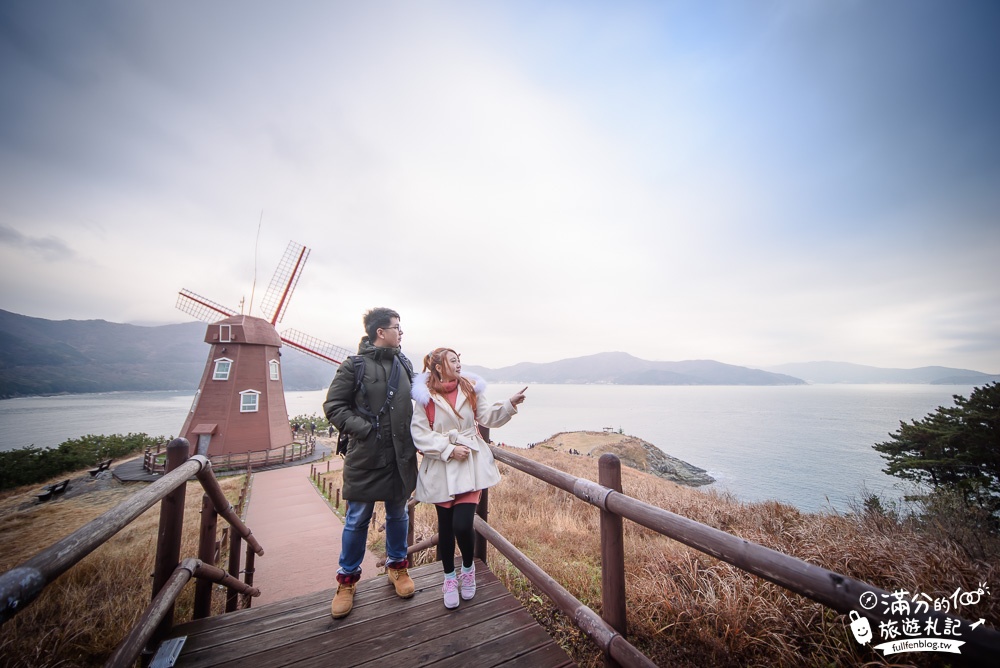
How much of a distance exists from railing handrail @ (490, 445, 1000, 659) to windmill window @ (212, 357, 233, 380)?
2325 centimetres

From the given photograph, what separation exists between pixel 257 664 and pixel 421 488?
1.41 metres

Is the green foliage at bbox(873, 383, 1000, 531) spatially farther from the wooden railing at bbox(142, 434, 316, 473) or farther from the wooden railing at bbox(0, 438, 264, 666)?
the wooden railing at bbox(142, 434, 316, 473)

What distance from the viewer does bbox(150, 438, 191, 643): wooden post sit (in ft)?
7.91

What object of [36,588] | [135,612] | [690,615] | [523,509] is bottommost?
[523,509]

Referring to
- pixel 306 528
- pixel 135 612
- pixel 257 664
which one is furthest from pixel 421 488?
pixel 306 528

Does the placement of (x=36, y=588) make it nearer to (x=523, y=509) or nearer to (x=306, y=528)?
(x=523, y=509)

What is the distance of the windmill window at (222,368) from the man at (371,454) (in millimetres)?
21460

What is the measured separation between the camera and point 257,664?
7.87 feet

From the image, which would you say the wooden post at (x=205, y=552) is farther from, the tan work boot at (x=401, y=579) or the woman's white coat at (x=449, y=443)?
the woman's white coat at (x=449, y=443)

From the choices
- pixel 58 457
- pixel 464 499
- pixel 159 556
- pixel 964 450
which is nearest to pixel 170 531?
pixel 159 556

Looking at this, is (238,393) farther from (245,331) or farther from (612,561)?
(612,561)

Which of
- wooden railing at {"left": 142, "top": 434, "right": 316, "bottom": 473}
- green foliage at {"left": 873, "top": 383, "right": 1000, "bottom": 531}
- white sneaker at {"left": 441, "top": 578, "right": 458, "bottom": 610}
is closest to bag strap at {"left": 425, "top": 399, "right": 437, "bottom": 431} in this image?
white sneaker at {"left": 441, "top": 578, "right": 458, "bottom": 610}

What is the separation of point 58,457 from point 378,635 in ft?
96.9

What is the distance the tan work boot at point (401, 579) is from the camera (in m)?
3.09
